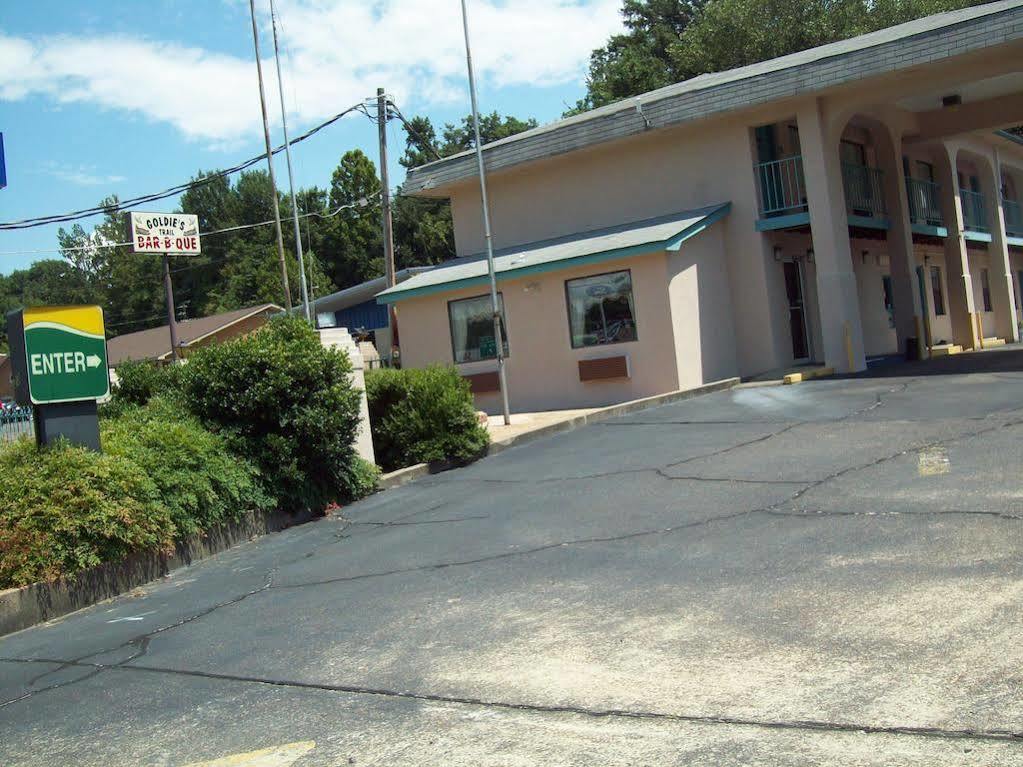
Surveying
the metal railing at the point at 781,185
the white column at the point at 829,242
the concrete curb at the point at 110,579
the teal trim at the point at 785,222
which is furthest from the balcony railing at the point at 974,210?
the concrete curb at the point at 110,579

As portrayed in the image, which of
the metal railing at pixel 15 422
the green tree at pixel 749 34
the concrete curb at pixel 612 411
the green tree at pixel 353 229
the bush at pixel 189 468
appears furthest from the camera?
the green tree at pixel 353 229

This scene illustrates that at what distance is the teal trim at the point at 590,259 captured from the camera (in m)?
19.1

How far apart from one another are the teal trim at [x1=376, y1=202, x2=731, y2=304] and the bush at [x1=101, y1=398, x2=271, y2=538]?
Answer: 971 cm

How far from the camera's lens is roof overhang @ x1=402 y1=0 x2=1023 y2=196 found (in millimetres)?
17781

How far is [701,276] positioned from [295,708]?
1625 centimetres

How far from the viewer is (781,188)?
69.6 feet

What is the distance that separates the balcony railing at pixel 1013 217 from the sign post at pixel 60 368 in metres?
28.9

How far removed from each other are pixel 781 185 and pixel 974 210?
11674mm

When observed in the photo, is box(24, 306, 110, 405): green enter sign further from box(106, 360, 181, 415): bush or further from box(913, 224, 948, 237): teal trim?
box(913, 224, 948, 237): teal trim

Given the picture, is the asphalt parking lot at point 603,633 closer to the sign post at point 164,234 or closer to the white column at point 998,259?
the white column at point 998,259

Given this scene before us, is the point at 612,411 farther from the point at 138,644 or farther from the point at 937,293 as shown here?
the point at 937,293

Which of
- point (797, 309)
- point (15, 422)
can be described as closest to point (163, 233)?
point (15, 422)

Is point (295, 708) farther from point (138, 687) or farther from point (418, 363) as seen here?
point (418, 363)

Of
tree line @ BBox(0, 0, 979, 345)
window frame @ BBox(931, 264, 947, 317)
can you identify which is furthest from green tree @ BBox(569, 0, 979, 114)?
window frame @ BBox(931, 264, 947, 317)
